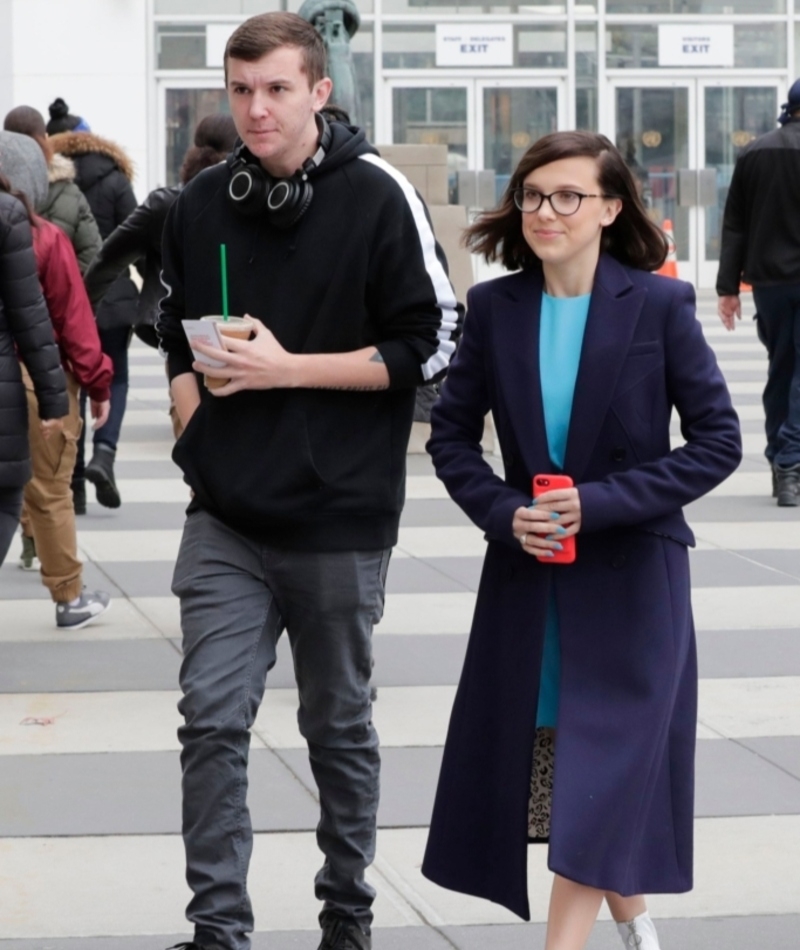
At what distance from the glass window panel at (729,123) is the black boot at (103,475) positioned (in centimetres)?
1900

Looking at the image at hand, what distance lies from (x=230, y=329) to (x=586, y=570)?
0.80m

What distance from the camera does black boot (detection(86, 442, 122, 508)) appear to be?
1028cm

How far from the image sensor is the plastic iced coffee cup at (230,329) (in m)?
3.79

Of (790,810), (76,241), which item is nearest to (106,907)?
(790,810)

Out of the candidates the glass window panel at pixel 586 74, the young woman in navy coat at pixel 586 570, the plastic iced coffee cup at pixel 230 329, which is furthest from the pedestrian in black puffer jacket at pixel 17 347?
the glass window panel at pixel 586 74

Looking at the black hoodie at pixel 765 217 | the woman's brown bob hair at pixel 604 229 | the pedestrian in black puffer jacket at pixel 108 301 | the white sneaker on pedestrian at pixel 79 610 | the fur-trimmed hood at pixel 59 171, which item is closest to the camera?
the woman's brown bob hair at pixel 604 229

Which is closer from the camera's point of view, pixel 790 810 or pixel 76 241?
pixel 790 810

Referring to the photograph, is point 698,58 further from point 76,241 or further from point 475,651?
point 475,651

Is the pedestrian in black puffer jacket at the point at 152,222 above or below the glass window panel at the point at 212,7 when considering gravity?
below

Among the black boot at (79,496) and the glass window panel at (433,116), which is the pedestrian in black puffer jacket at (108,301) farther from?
the glass window panel at (433,116)

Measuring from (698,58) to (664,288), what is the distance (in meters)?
25.1

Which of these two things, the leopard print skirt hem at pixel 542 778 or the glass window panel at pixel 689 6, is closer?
the leopard print skirt hem at pixel 542 778

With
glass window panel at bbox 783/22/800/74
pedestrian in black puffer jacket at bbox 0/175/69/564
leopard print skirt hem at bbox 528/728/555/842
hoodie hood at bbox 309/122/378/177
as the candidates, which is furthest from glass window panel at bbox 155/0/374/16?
leopard print skirt hem at bbox 528/728/555/842

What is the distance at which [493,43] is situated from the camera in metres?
27.7
